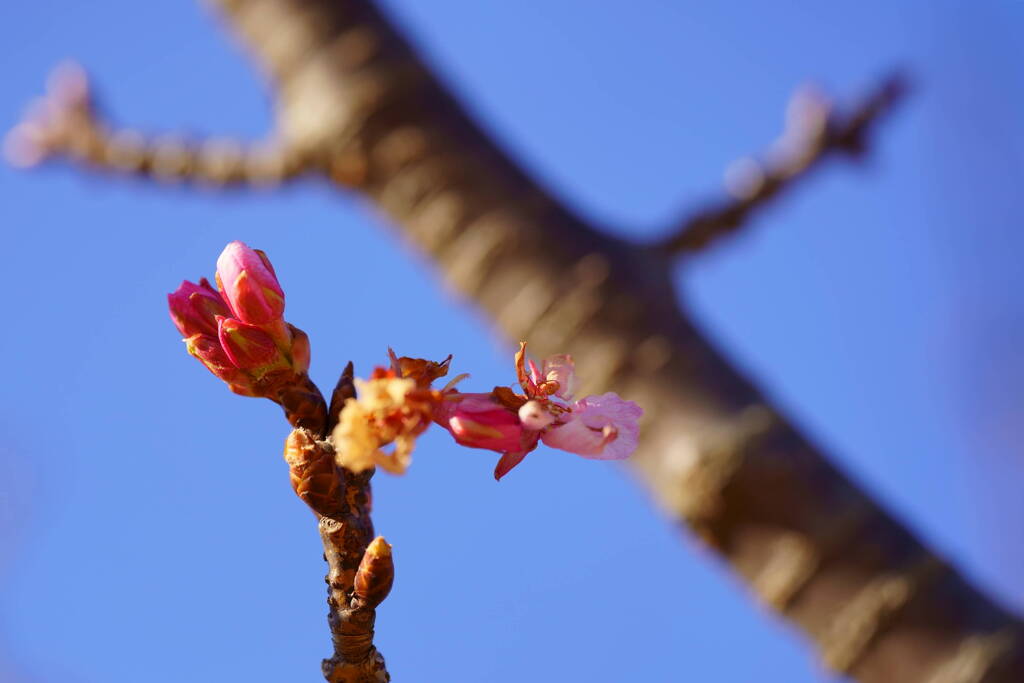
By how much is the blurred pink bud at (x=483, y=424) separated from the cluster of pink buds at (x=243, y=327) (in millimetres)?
153

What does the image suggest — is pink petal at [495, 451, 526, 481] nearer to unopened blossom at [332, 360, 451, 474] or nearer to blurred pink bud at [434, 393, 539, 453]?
blurred pink bud at [434, 393, 539, 453]

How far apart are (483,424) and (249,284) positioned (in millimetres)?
213

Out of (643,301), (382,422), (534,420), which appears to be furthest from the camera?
(643,301)

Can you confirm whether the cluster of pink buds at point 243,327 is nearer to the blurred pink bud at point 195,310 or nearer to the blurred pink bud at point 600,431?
the blurred pink bud at point 195,310

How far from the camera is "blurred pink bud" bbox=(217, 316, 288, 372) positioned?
0.88 meters

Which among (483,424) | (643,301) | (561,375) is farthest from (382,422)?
(643,301)

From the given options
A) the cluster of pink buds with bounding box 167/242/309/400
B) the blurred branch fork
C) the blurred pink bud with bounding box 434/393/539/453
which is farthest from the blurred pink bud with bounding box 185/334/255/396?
the blurred branch fork

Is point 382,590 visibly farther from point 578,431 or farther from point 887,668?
point 887,668

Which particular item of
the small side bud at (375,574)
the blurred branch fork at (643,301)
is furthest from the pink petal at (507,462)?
the blurred branch fork at (643,301)

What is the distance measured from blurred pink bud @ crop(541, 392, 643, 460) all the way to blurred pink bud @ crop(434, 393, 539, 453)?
0.08 ft

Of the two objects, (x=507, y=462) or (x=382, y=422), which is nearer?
(x=382, y=422)

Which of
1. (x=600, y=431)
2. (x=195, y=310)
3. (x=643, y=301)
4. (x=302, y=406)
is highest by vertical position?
(x=643, y=301)

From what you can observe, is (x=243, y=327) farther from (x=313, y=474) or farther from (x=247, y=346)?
(x=313, y=474)

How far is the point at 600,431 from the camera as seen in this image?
87 cm
